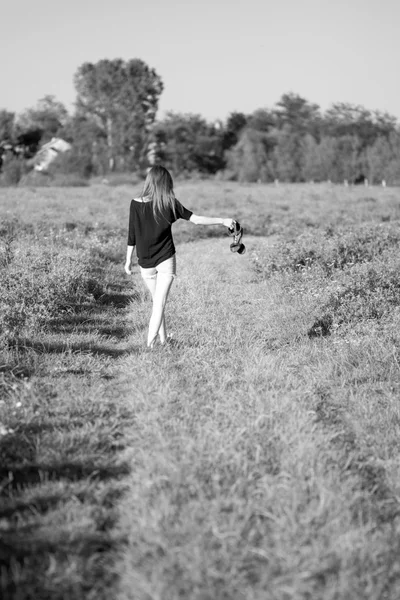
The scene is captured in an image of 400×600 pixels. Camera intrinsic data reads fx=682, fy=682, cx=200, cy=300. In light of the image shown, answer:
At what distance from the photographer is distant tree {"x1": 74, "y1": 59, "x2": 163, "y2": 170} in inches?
2159

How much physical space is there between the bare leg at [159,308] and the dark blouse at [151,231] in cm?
17

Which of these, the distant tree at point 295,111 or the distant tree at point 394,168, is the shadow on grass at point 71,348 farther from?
the distant tree at point 295,111

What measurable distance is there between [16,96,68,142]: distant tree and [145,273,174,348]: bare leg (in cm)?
5840

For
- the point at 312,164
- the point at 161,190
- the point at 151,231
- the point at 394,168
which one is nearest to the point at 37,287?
the point at 151,231

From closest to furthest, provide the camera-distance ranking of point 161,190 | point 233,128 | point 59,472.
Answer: point 59,472
point 161,190
point 233,128

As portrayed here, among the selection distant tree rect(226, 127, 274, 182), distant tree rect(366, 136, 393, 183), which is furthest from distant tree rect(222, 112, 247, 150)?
distant tree rect(366, 136, 393, 183)

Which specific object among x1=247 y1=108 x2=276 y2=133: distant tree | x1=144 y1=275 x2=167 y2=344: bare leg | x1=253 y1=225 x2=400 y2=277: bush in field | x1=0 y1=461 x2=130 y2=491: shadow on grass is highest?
x1=247 y1=108 x2=276 y2=133: distant tree

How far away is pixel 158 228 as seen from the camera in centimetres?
595

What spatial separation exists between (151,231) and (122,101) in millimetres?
53393

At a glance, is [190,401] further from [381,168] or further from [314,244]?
[381,168]

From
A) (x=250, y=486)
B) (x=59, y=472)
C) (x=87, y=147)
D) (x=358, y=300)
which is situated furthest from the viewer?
(x=87, y=147)

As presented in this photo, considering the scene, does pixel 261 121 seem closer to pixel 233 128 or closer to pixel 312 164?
pixel 233 128

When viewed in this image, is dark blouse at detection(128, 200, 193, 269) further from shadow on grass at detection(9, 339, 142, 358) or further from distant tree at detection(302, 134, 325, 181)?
distant tree at detection(302, 134, 325, 181)

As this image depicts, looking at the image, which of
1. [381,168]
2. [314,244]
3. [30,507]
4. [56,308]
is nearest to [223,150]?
[381,168]
